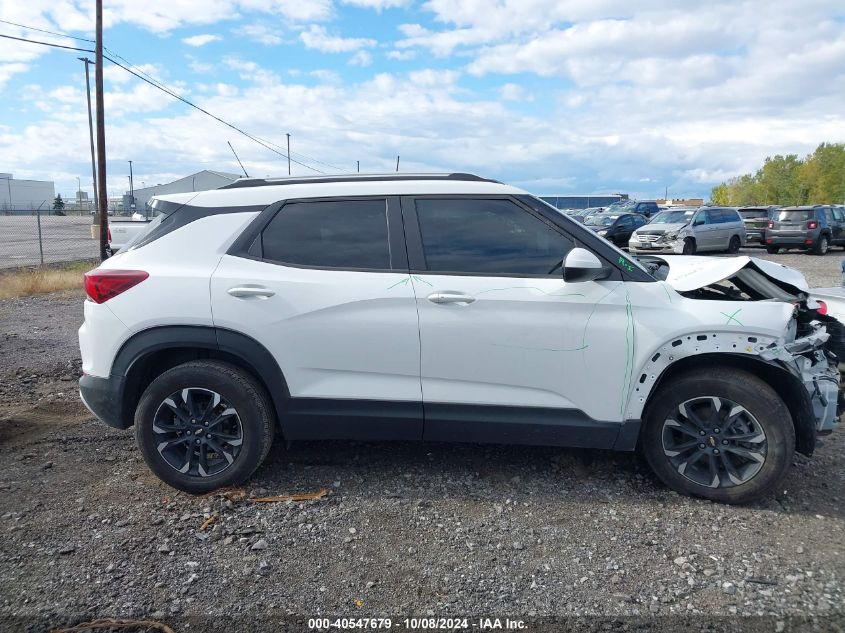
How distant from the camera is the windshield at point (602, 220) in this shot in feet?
92.0

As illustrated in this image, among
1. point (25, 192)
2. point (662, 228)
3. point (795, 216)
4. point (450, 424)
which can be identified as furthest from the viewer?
point (25, 192)

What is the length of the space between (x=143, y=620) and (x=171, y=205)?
2.41m

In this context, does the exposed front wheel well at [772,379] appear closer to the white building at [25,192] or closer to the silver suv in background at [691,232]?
the silver suv in background at [691,232]

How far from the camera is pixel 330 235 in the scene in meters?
3.81

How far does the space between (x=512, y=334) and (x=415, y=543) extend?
125 centimetres

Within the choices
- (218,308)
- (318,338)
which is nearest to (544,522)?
(318,338)

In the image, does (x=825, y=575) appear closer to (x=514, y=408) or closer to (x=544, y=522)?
(x=544, y=522)

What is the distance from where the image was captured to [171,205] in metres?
3.96

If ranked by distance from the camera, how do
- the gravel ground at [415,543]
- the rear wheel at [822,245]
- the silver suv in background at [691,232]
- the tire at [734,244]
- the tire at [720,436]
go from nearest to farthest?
1. the gravel ground at [415,543]
2. the tire at [720,436]
3. the silver suv in background at [691,232]
4. the rear wheel at [822,245]
5. the tire at [734,244]

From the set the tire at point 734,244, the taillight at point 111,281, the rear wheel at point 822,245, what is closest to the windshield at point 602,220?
the tire at point 734,244

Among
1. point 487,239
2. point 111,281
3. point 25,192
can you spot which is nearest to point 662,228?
point 487,239

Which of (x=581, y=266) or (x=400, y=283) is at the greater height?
(x=581, y=266)

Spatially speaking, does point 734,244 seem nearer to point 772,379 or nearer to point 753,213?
point 753,213

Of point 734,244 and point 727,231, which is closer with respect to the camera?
point 727,231
